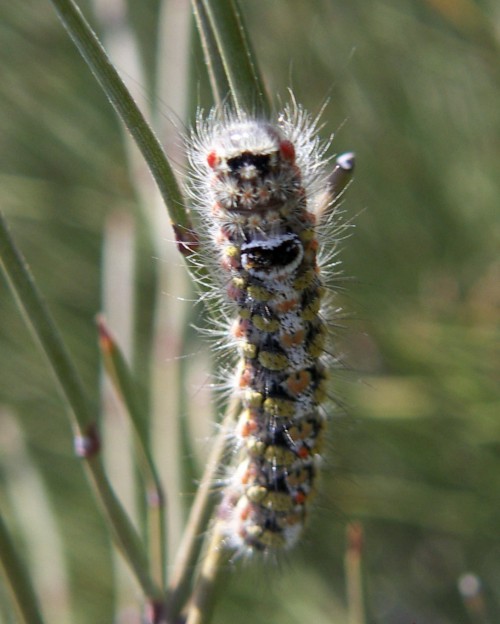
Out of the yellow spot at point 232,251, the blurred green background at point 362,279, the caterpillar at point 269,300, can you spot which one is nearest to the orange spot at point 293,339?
the caterpillar at point 269,300

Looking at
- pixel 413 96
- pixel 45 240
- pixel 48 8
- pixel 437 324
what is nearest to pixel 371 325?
pixel 437 324

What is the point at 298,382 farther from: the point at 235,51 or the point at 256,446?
the point at 235,51

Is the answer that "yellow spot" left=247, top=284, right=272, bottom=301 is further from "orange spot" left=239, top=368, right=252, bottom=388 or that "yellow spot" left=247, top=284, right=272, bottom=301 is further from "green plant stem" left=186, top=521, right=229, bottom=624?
"green plant stem" left=186, top=521, right=229, bottom=624

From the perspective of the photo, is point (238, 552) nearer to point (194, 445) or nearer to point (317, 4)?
point (194, 445)

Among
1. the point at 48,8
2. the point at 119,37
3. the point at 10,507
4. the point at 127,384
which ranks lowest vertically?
the point at 10,507

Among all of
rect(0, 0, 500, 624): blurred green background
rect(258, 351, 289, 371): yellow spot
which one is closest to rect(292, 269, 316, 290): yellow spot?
rect(258, 351, 289, 371): yellow spot

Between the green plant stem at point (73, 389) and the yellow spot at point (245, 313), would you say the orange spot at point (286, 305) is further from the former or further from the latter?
the green plant stem at point (73, 389)

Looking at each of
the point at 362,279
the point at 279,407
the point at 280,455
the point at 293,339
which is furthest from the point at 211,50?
the point at 362,279

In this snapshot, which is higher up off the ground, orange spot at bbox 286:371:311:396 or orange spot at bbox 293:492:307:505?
orange spot at bbox 286:371:311:396
